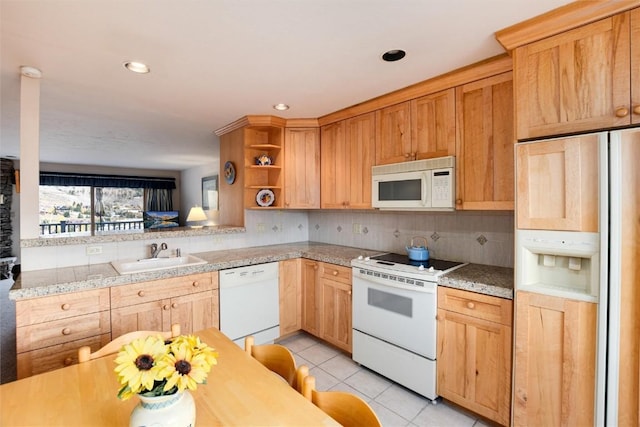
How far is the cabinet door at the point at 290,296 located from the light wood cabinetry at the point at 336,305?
0.31m

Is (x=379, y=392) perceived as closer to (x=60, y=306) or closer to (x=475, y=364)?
(x=475, y=364)

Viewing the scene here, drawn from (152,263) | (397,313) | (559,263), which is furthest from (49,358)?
(559,263)

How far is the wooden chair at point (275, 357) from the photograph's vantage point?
4.01 ft

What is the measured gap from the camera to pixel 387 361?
7.50 feet

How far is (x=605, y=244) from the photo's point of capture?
1344 millimetres

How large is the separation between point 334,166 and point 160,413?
8.57 ft

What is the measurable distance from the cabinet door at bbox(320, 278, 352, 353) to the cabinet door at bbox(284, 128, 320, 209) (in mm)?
910

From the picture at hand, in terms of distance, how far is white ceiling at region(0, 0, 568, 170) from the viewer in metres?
1.42

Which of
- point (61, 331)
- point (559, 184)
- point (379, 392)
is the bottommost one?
point (379, 392)

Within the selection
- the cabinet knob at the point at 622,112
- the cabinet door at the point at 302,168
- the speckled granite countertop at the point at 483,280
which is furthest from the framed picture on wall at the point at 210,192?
the cabinet knob at the point at 622,112

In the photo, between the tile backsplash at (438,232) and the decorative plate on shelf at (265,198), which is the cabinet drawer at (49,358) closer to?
the decorative plate on shelf at (265,198)

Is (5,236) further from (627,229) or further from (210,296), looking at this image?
(627,229)

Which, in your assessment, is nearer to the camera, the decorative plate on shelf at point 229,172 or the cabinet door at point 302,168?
the cabinet door at point 302,168

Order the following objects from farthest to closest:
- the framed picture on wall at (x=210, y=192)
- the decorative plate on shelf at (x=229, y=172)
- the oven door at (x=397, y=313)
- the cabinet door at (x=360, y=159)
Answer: the framed picture on wall at (x=210, y=192) < the decorative plate on shelf at (x=229, y=172) < the cabinet door at (x=360, y=159) < the oven door at (x=397, y=313)
